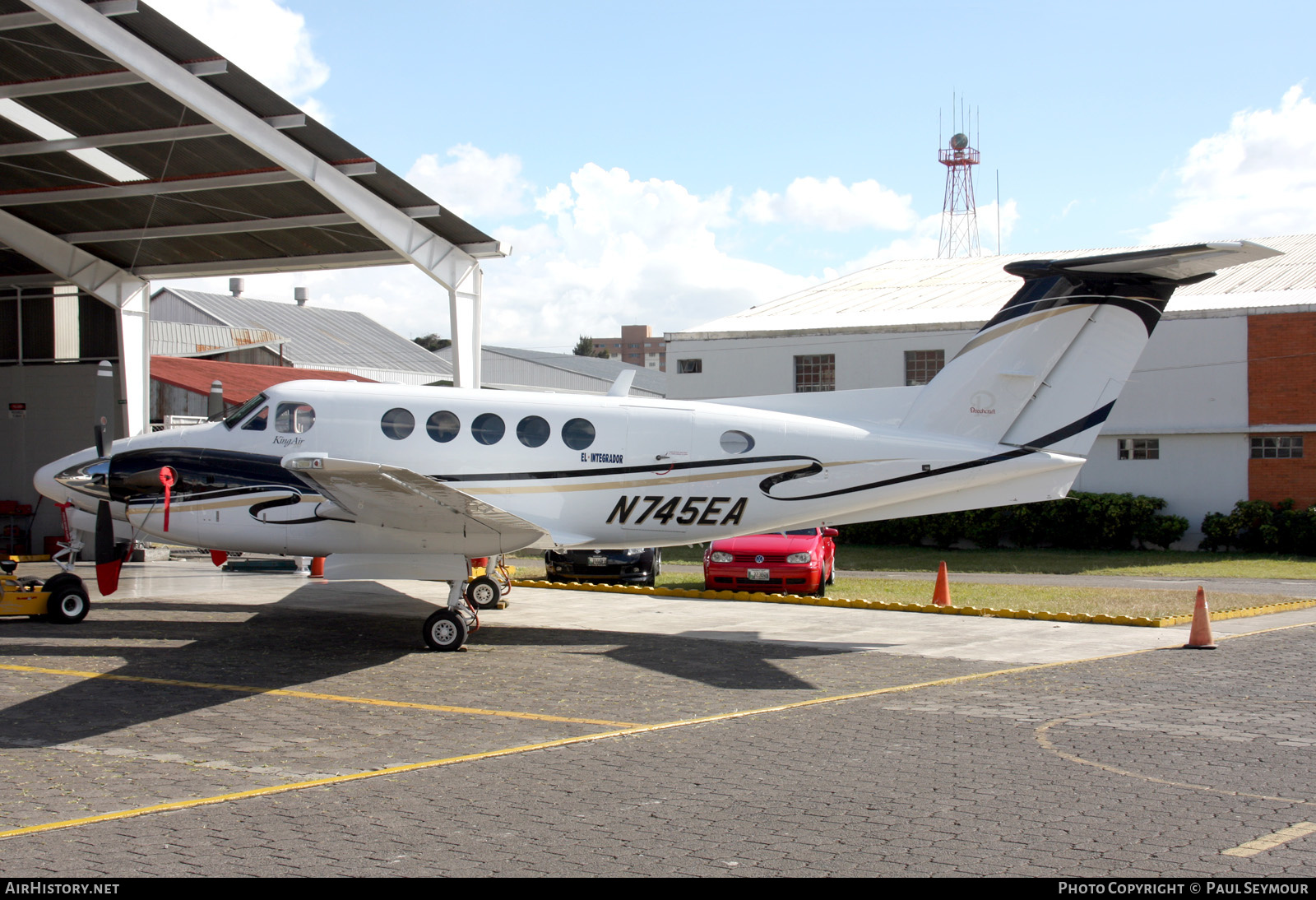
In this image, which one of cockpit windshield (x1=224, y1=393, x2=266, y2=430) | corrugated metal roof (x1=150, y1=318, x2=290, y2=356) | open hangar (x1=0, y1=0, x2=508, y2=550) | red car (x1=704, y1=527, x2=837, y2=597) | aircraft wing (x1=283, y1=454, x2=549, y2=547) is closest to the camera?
aircraft wing (x1=283, y1=454, x2=549, y2=547)

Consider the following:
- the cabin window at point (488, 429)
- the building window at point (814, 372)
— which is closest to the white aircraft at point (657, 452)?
the cabin window at point (488, 429)

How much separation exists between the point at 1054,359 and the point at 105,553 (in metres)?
12.8

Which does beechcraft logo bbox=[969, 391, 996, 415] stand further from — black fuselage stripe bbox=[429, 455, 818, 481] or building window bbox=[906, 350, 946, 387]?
building window bbox=[906, 350, 946, 387]

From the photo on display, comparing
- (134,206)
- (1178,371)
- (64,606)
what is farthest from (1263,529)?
(134,206)

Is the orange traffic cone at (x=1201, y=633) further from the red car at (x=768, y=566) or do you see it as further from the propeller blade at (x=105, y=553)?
the propeller blade at (x=105, y=553)

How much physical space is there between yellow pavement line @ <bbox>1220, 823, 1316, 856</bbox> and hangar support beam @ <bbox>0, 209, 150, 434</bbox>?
23441 mm

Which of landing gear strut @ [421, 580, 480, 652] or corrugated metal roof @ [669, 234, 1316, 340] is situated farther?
corrugated metal roof @ [669, 234, 1316, 340]

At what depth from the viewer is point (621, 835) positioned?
6.29 m

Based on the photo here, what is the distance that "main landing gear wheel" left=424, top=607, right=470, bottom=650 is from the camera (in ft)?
43.1

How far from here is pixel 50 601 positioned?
1477 centimetres

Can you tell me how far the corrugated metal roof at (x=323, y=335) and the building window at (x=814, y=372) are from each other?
25.6 metres

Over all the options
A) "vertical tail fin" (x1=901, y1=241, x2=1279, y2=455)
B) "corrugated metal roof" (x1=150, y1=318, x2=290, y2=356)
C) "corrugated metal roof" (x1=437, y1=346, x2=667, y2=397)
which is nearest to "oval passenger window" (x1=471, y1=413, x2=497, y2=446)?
"vertical tail fin" (x1=901, y1=241, x2=1279, y2=455)

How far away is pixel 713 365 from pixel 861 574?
13230 millimetres

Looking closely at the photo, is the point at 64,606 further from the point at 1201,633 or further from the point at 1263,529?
the point at 1263,529
